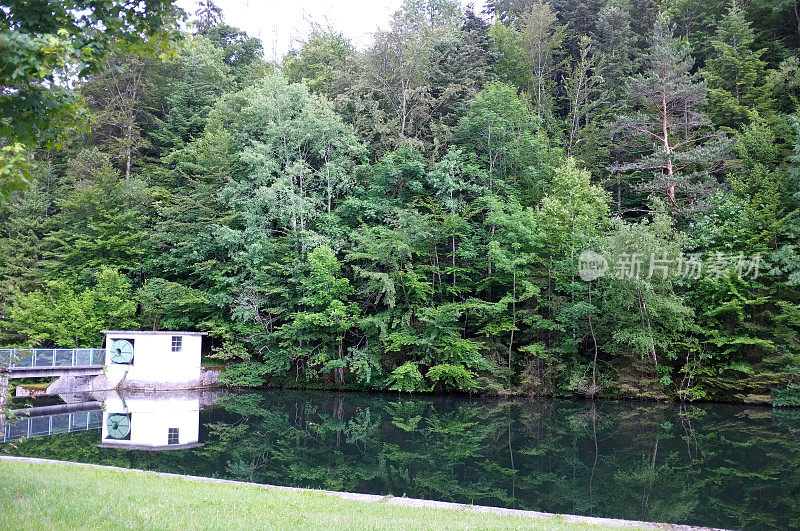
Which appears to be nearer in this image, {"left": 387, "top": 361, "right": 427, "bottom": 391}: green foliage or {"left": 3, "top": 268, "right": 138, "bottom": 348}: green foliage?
{"left": 387, "top": 361, "right": 427, "bottom": 391}: green foliage

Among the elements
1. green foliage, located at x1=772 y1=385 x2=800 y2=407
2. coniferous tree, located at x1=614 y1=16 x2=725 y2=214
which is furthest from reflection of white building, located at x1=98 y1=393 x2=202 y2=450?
coniferous tree, located at x1=614 y1=16 x2=725 y2=214

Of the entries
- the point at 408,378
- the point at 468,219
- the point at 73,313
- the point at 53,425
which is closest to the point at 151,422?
the point at 53,425

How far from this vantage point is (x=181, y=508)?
5.86 metres

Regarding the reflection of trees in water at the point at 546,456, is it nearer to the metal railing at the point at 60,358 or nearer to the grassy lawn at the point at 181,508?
the grassy lawn at the point at 181,508

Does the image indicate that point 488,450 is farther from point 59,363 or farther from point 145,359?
point 59,363

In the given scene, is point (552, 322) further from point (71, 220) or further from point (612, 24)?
point (71, 220)

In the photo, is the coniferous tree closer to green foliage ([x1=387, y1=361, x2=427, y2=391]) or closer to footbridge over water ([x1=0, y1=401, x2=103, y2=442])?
green foliage ([x1=387, y1=361, x2=427, y2=391])

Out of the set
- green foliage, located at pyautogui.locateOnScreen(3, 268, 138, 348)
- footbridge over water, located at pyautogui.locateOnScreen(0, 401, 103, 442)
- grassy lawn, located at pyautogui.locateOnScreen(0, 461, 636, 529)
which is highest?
green foliage, located at pyautogui.locateOnScreen(3, 268, 138, 348)

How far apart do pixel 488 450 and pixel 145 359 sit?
17718 millimetres

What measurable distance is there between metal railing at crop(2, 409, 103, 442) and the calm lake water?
0.20 ft

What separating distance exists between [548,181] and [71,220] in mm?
28079

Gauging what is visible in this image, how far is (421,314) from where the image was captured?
79.0 ft

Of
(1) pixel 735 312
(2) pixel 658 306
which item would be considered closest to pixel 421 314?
(2) pixel 658 306

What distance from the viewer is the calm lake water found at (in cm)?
924
